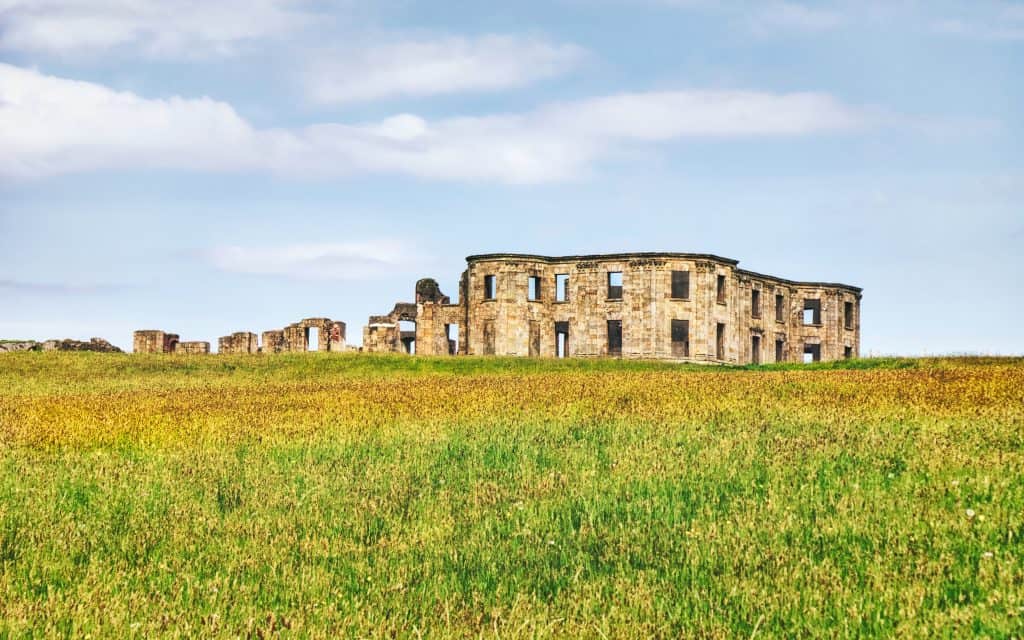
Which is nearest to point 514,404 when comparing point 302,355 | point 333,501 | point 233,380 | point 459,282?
point 333,501

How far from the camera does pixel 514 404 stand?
1628 cm

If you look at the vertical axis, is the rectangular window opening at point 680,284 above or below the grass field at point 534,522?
above

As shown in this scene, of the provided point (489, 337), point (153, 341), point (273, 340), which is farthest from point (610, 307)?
point (153, 341)

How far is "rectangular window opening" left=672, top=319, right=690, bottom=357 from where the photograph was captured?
58469 mm

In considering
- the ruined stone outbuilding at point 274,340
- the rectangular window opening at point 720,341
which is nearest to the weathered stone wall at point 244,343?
the ruined stone outbuilding at point 274,340

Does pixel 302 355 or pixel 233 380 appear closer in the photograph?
pixel 233 380

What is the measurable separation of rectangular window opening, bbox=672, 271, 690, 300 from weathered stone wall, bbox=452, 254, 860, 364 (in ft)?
1.40

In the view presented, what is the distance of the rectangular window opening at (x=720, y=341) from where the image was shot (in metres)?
59.7

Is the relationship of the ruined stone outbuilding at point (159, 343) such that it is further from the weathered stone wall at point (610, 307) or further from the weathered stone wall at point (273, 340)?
the weathered stone wall at point (610, 307)

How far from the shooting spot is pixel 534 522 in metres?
8.94

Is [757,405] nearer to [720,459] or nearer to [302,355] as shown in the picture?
[720,459]

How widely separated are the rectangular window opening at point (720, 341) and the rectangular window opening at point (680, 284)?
3391mm

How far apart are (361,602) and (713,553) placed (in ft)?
9.73

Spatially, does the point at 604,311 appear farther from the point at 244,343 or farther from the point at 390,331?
the point at 244,343
